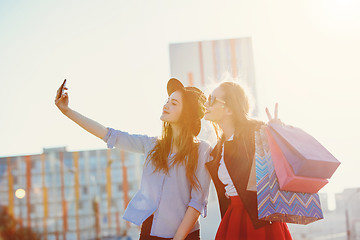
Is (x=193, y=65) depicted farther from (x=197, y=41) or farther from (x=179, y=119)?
(x=179, y=119)

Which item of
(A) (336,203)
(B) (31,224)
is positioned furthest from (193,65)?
(B) (31,224)

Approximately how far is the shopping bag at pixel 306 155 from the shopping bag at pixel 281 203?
5.9 inches

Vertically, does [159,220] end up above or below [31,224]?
above

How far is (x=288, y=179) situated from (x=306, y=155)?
0.14m

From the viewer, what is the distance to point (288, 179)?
6.14 feet

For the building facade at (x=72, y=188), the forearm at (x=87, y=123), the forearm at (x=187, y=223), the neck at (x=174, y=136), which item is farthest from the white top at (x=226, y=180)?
the building facade at (x=72, y=188)

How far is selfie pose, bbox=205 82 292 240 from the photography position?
218 cm

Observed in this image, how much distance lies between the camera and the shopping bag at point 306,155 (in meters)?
1.82

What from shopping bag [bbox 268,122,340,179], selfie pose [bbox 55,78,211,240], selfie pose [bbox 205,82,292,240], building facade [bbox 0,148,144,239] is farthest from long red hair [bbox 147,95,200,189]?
building facade [bbox 0,148,144,239]

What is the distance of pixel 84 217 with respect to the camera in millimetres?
16109

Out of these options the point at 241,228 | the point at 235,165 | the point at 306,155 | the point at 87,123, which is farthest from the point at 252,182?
the point at 87,123

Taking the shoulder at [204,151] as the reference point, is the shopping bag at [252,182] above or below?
below

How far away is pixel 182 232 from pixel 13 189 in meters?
16.1

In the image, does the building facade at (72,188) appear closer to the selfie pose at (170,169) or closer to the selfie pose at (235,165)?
the selfie pose at (170,169)
